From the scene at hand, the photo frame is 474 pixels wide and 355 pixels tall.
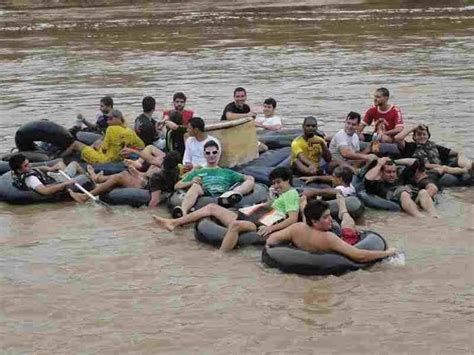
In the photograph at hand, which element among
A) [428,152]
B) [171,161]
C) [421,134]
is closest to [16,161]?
[171,161]

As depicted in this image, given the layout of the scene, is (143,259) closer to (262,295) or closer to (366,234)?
(262,295)

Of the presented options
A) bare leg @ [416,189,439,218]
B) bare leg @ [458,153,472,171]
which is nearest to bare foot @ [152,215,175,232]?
bare leg @ [416,189,439,218]

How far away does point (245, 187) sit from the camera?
12.5 m

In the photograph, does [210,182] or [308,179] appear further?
[308,179]

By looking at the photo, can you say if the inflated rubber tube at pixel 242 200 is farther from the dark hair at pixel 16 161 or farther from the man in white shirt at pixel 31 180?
the dark hair at pixel 16 161

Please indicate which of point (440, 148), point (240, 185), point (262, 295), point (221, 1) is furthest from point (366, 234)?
point (221, 1)

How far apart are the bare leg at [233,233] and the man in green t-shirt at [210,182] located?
1.22 meters

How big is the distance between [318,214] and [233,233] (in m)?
1.62

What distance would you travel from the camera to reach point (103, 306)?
949cm

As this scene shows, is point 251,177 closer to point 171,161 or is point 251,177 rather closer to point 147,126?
point 171,161

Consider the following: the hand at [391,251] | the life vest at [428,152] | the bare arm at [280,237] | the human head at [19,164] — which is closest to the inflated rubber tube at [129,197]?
the human head at [19,164]

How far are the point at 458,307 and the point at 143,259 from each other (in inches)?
157

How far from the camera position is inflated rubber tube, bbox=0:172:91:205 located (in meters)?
13.8

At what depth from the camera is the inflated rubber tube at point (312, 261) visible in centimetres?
997
